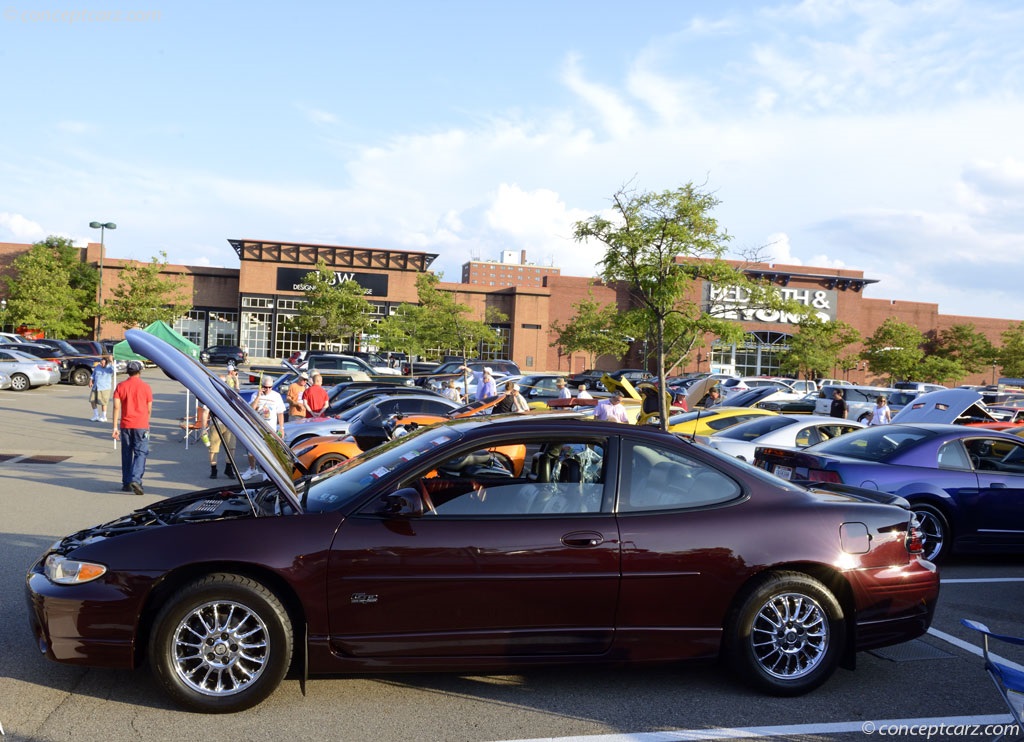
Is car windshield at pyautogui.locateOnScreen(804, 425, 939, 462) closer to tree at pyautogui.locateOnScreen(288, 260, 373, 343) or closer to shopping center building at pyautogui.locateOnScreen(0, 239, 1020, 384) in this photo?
tree at pyautogui.locateOnScreen(288, 260, 373, 343)

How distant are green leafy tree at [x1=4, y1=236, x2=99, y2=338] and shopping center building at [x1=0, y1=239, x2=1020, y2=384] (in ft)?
6.90

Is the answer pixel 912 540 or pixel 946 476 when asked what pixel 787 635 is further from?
pixel 946 476

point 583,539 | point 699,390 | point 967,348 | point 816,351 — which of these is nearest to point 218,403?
point 583,539

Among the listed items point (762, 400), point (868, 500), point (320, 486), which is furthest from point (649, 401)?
point (320, 486)

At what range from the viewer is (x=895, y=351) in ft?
175

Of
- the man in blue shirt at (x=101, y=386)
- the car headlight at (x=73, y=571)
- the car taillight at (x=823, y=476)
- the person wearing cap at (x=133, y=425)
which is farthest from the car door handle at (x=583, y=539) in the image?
the man in blue shirt at (x=101, y=386)

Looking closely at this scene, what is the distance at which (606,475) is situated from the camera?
457 cm

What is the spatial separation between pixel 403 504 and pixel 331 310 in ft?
171

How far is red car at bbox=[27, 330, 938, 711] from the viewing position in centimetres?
408

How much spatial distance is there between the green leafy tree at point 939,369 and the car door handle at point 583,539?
56087 mm

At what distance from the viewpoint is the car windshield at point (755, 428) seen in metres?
11.9

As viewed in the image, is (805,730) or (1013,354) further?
(1013,354)

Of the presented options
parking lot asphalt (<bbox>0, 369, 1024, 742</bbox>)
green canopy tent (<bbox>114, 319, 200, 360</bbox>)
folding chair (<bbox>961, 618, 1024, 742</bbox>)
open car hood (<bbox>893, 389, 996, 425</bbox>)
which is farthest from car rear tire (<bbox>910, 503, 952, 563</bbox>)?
green canopy tent (<bbox>114, 319, 200, 360</bbox>)

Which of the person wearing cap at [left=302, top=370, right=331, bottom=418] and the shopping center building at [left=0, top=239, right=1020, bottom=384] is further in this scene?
the shopping center building at [left=0, top=239, right=1020, bottom=384]
